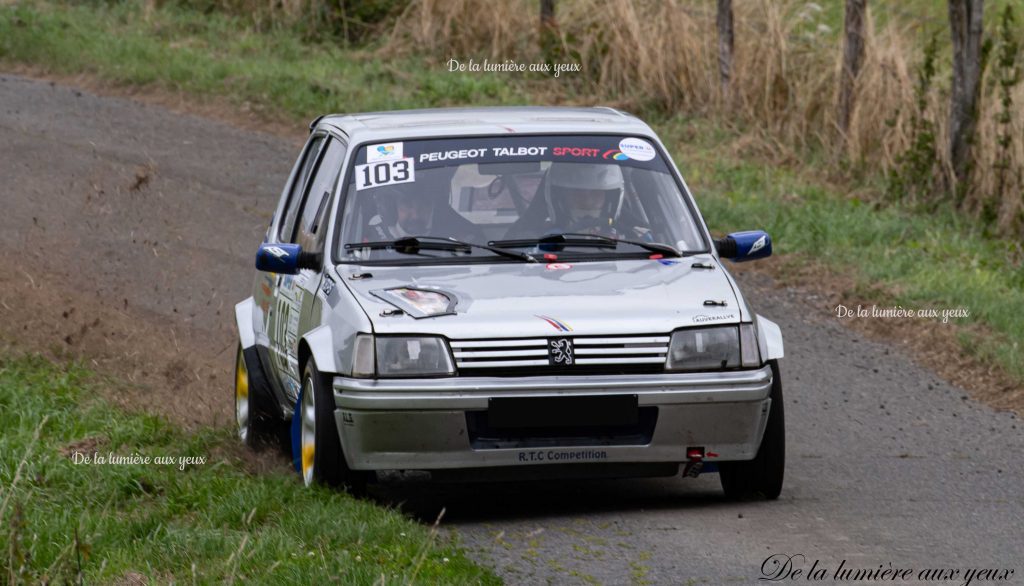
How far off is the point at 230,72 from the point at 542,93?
12.1 feet

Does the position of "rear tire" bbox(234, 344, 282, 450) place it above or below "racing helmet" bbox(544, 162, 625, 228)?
below

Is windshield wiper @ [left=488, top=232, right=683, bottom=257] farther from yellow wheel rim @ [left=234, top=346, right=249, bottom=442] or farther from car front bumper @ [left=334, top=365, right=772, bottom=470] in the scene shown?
yellow wheel rim @ [left=234, top=346, right=249, bottom=442]

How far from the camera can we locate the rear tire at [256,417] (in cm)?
773

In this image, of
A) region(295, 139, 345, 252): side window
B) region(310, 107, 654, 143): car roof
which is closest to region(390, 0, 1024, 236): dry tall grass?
region(310, 107, 654, 143): car roof

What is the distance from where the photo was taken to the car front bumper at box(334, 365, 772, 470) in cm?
606

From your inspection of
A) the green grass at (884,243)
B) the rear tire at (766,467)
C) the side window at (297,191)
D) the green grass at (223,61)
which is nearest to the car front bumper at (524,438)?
the rear tire at (766,467)

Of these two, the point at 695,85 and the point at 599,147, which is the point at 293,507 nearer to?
the point at 599,147

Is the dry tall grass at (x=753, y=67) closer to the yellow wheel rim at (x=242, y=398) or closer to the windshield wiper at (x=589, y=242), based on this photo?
the windshield wiper at (x=589, y=242)

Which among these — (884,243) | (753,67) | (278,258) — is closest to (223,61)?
(753,67)

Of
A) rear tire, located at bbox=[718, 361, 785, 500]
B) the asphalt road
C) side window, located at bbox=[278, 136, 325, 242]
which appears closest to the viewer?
the asphalt road

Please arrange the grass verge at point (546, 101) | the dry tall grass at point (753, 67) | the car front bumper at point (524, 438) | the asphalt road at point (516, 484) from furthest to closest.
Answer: the dry tall grass at point (753, 67)
the grass verge at point (546, 101)
the car front bumper at point (524, 438)
the asphalt road at point (516, 484)

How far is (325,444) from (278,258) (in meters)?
1.03

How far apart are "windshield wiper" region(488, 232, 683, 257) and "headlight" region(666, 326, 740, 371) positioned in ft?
2.75

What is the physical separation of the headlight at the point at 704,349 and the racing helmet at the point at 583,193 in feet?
3.61
